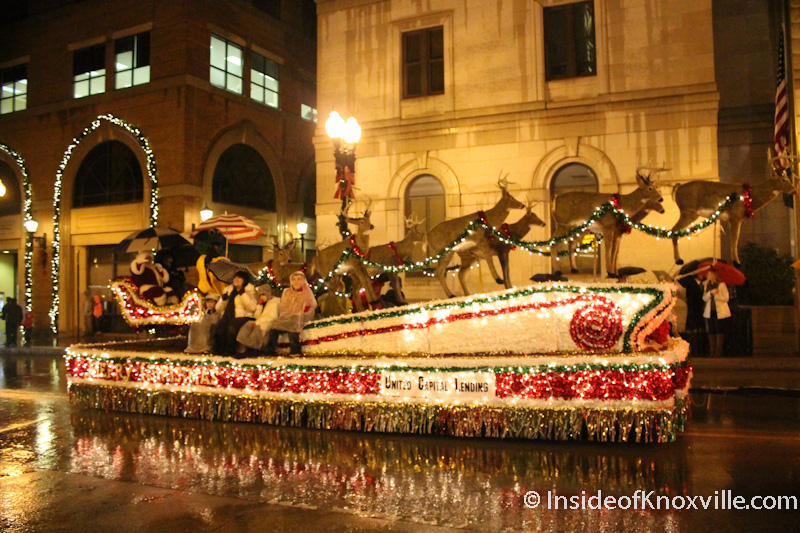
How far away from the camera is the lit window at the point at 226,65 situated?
24.0 metres

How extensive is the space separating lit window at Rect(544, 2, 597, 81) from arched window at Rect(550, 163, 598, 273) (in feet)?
8.48

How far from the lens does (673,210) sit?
1512cm

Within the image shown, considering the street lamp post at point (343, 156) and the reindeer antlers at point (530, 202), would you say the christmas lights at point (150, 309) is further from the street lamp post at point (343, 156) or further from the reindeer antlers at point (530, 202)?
the reindeer antlers at point (530, 202)

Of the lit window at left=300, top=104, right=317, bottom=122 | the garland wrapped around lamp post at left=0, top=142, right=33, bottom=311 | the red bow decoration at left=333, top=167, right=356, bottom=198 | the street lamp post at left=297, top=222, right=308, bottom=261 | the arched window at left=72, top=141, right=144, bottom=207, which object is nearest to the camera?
the red bow decoration at left=333, top=167, right=356, bottom=198

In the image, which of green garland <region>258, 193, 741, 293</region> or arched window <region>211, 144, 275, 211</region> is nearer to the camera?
green garland <region>258, 193, 741, 293</region>

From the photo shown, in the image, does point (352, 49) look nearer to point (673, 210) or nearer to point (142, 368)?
point (673, 210)

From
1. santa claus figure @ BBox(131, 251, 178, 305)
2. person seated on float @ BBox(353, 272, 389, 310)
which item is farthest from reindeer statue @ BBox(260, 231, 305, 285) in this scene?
santa claus figure @ BBox(131, 251, 178, 305)

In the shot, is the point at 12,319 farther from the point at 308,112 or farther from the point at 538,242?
the point at 538,242

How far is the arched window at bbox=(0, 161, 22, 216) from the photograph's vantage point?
2708cm

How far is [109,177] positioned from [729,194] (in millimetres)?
22623

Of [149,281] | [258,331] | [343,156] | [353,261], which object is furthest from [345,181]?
[258,331]

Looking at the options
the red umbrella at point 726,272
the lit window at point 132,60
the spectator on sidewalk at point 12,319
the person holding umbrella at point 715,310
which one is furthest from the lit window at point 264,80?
the person holding umbrella at point 715,310

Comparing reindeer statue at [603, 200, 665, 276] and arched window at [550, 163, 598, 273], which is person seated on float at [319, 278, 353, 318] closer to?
reindeer statue at [603, 200, 665, 276]

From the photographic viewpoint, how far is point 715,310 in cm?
1259
